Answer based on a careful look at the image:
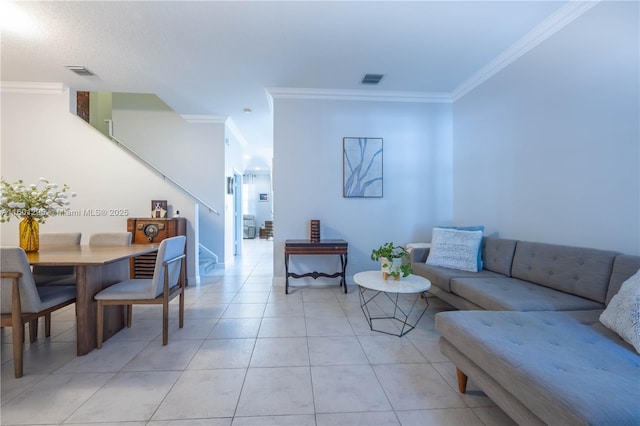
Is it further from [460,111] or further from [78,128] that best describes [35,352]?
[460,111]

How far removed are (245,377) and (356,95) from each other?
382 cm

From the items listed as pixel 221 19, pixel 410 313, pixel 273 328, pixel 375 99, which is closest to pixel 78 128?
pixel 221 19

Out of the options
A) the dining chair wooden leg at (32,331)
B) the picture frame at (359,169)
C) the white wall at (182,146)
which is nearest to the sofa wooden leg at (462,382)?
the picture frame at (359,169)

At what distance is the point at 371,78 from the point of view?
3.79m

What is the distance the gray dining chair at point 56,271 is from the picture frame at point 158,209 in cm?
115

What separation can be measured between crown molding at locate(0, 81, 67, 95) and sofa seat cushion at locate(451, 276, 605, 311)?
18.5 ft

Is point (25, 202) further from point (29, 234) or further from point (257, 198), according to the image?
point (257, 198)

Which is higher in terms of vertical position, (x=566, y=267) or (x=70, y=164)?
(x=70, y=164)

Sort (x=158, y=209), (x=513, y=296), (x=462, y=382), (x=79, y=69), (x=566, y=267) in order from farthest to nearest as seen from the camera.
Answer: (x=158, y=209), (x=79, y=69), (x=566, y=267), (x=513, y=296), (x=462, y=382)

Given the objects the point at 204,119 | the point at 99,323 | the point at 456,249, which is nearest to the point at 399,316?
Result: the point at 456,249

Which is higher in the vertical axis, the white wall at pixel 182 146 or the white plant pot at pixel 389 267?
the white wall at pixel 182 146

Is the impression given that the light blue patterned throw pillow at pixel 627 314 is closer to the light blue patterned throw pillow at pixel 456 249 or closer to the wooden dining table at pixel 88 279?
the light blue patterned throw pillow at pixel 456 249

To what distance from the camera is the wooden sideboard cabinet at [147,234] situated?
3938 mm

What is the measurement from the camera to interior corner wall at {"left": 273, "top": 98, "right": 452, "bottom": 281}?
13.7ft
